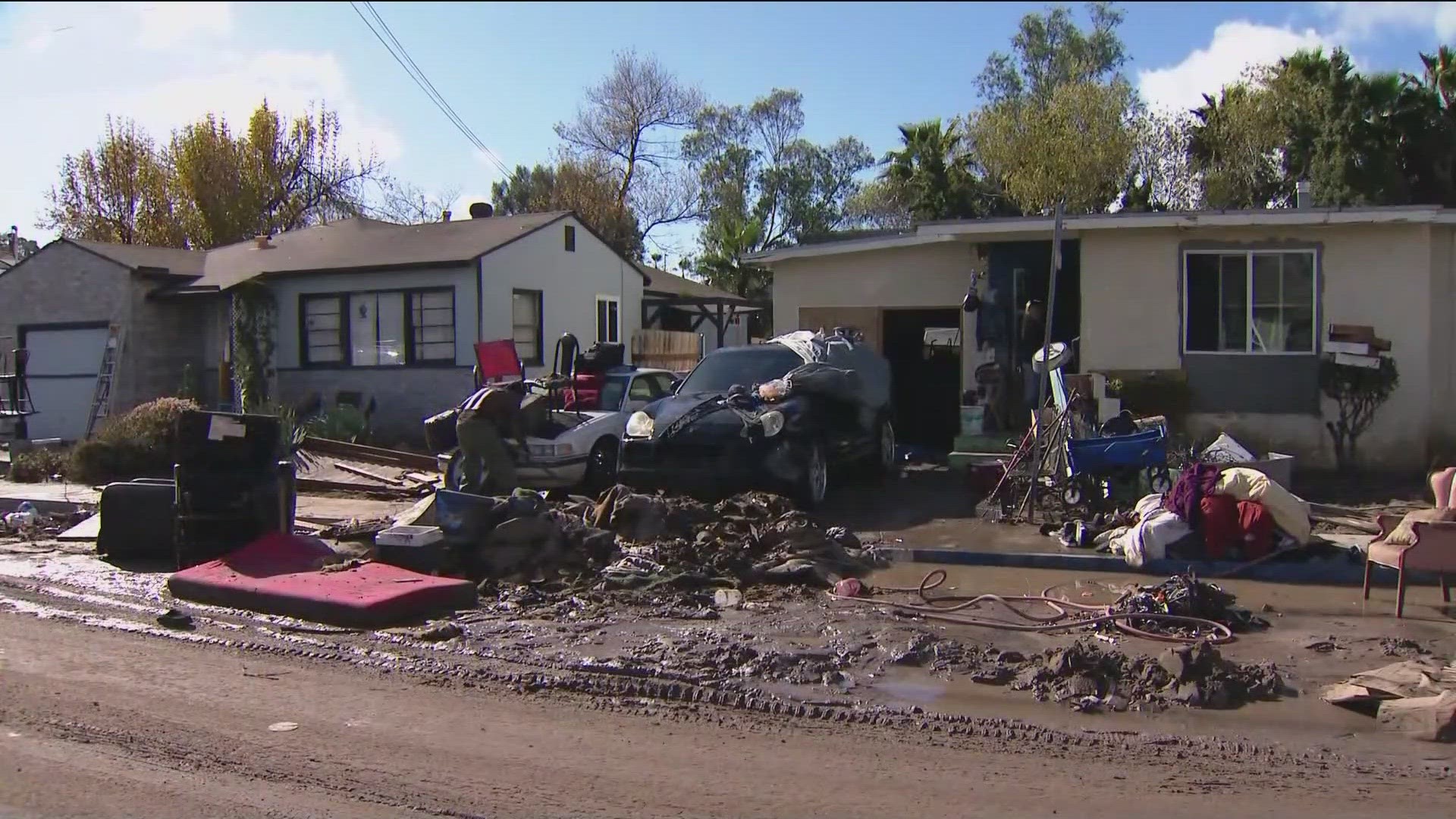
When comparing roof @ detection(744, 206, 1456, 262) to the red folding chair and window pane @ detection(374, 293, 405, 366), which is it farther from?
window pane @ detection(374, 293, 405, 366)

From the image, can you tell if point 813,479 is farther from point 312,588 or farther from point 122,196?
point 122,196

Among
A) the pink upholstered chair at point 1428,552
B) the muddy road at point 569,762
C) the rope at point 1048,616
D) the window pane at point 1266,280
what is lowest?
the muddy road at point 569,762

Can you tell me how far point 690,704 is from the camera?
20.1 feet

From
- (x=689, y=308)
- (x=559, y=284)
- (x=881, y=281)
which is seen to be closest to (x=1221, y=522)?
(x=881, y=281)

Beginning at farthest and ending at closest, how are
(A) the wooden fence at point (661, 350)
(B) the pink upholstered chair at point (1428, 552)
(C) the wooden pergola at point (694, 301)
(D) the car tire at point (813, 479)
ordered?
1. (C) the wooden pergola at point (694, 301)
2. (A) the wooden fence at point (661, 350)
3. (D) the car tire at point (813, 479)
4. (B) the pink upholstered chair at point (1428, 552)

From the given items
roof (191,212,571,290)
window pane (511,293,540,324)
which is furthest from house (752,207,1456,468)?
roof (191,212,571,290)

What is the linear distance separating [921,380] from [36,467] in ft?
42.0

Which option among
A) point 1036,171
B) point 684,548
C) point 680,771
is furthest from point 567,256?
point 680,771

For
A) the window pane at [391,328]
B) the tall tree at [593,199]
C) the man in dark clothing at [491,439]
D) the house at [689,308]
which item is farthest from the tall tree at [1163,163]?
the man in dark clothing at [491,439]

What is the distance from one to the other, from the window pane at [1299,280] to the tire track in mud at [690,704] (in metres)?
10.5

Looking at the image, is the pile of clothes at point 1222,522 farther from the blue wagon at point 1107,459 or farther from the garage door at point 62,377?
the garage door at point 62,377

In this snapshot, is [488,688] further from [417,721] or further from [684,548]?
[684,548]

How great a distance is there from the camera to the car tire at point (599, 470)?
13508 mm

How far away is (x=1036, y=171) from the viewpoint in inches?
1309
